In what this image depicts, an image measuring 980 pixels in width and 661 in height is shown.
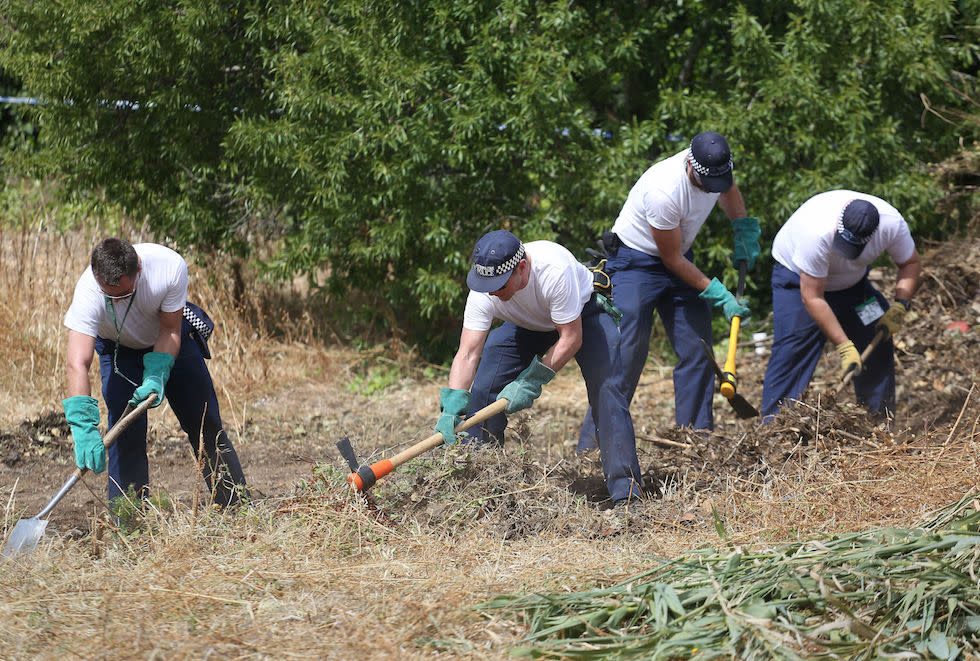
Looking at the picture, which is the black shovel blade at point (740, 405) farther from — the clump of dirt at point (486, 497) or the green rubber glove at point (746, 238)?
the clump of dirt at point (486, 497)

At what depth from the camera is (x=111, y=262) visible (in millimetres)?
4098

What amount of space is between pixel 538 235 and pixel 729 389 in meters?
2.47

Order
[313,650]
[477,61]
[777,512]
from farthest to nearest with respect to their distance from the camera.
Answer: [477,61] < [777,512] < [313,650]

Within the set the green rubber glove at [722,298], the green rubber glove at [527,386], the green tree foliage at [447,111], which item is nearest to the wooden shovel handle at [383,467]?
the green rubber glove at [527,386]

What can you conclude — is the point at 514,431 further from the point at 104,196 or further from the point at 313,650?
the point at 104,196

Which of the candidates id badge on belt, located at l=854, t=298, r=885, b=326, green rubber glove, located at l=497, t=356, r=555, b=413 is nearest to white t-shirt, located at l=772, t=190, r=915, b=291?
id badge on belt, located at l=854, t=298, r=885, b=326

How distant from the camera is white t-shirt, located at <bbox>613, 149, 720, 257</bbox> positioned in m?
5.17

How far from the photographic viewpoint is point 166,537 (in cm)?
387

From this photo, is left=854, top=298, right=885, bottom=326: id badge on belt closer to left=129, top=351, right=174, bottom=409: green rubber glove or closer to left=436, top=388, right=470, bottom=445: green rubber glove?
left=436, top=388, right=470, bottom=445: green rubber glove

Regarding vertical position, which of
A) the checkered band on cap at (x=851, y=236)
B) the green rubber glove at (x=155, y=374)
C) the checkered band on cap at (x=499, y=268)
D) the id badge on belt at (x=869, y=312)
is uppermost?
the checkered band on cap at (x=499, y=268)

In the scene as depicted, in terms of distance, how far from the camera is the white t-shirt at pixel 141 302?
4.28 m

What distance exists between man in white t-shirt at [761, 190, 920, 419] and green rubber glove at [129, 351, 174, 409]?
10.5ft

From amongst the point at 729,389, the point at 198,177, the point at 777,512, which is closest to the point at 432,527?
the point at 777,512

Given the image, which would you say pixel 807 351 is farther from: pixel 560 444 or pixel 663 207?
pixel 560 444
